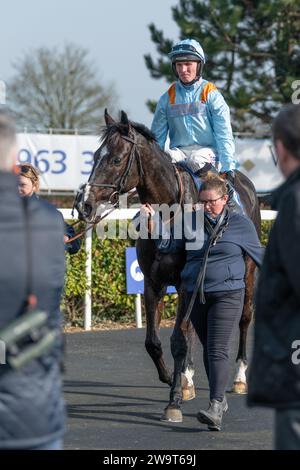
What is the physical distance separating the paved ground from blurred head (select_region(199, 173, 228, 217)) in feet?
4.89

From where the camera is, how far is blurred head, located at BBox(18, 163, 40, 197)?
25.5ft

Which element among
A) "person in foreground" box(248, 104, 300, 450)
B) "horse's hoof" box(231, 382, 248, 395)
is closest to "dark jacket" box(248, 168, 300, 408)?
"person in foreground" box(248, 104, 300, 450)

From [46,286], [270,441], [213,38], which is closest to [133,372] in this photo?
[270,441]

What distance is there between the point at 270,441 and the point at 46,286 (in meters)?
3.55

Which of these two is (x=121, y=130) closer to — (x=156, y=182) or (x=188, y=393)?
(x=156, y=182)

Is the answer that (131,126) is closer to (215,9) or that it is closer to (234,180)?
(234,180)

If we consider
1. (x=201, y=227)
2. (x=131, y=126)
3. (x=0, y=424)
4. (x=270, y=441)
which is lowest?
(x=270, y=441)

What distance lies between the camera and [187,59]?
28.9ft

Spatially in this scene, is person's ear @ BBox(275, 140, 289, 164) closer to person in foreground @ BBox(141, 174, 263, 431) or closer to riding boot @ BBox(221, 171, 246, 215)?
person in foreground @ BBox(141, 174, 263, 431)

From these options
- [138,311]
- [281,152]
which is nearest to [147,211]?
[281,152]

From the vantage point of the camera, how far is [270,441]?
686 centimetres

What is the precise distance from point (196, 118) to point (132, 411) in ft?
8.08

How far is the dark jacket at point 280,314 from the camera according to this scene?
3.64 m

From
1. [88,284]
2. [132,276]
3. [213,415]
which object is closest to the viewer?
[213,415]
